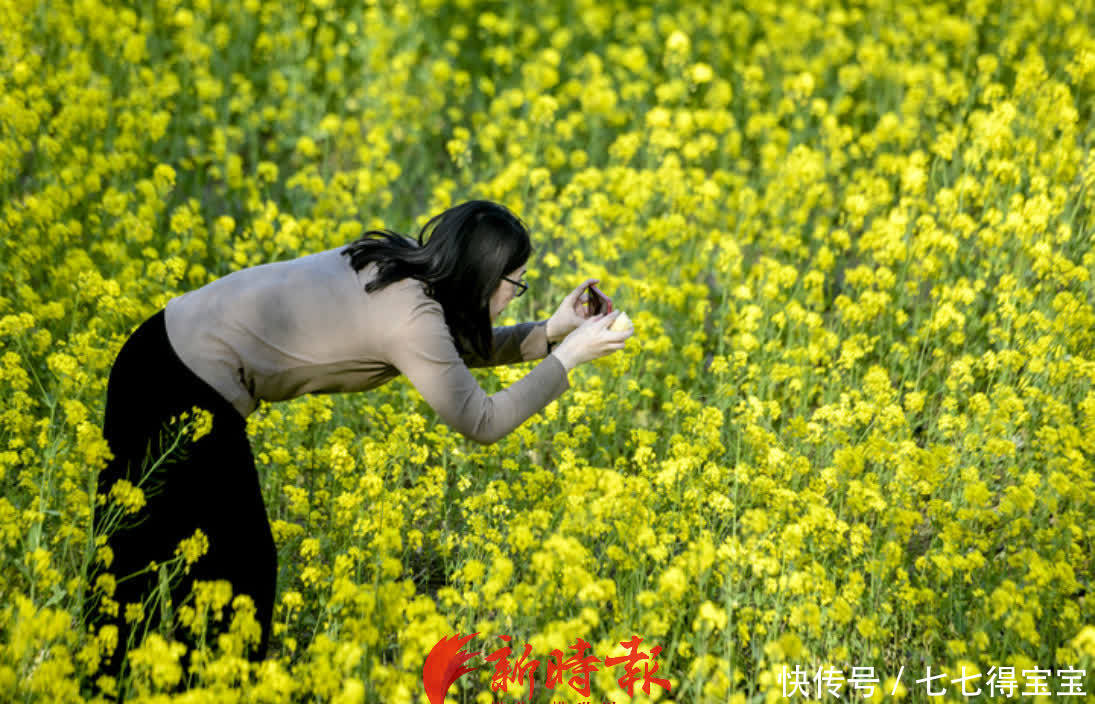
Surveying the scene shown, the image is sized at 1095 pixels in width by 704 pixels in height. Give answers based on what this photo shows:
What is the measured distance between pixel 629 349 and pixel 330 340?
189 cm

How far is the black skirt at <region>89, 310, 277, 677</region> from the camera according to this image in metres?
2.61

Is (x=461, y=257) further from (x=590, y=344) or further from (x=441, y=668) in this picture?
(x=441, y=668)

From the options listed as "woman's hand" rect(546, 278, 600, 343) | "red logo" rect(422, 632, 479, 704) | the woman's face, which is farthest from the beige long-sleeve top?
"red logo" rect(422, 632, 479, 704)

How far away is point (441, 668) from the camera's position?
2635mm

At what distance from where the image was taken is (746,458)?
3824 millimetres

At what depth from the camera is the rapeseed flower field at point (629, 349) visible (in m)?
2.69

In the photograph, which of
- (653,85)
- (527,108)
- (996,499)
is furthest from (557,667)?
(653,85)

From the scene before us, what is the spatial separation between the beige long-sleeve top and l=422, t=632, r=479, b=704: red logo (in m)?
0.57

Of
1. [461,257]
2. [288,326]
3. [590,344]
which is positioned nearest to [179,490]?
[288,326]

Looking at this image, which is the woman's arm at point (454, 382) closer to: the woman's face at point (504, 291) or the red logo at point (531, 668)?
the woman's face at point (504, 291)

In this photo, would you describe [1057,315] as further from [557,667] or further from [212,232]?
[212,232]

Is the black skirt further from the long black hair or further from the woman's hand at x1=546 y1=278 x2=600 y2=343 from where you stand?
the woman's hand at x1=546 y1=278 x2=600 y2=343

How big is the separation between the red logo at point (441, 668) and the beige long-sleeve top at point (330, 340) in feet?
1.88

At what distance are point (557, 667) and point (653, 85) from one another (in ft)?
20.6
